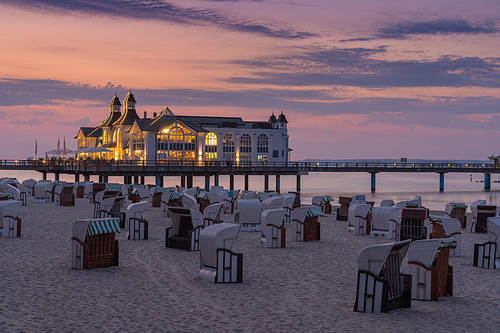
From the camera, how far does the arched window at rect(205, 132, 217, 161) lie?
75938 mm

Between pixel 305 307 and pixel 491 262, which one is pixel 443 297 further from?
pixel 491 262

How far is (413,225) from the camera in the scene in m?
19.4

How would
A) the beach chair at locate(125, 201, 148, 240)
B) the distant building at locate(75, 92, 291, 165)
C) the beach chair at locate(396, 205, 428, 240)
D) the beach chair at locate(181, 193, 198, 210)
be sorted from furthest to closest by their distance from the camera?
the distant building at locate(75, 92, 291, 165), the beach chair at locate(181, 193, 198, 210), the beach chair at locate(396, 205, 428, 240), the beach chair at locate(125, 201, 148, 240)

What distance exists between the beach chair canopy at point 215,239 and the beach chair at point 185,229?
388cm


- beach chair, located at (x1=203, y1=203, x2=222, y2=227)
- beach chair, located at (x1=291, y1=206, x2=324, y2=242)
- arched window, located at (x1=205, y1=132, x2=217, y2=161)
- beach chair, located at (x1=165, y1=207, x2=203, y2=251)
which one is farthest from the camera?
arched window, located at (x1=205, y1=132, x2=217, y2=161)

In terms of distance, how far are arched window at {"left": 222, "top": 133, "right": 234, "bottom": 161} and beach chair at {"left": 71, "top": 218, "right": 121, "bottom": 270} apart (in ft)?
211

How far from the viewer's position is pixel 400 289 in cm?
964

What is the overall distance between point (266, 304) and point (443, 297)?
3611 mm

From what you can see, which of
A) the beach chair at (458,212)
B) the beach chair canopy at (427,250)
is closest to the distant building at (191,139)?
the beach chair at (458,212)

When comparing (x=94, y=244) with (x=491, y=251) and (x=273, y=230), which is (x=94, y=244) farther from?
(x=491, y=251)

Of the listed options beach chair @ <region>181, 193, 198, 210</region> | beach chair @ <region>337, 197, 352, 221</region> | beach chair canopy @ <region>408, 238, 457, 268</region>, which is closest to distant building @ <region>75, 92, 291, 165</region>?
beach chair @ <region>337, 197, 352, 221</region>

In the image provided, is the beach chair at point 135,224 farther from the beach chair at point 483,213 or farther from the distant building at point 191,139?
the distant building at point 191,139

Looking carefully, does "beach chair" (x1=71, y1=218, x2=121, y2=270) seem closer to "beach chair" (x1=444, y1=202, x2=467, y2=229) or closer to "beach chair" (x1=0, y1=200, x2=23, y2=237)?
"beach chair" (x1=0, y1=200, x2=23, y2=237)

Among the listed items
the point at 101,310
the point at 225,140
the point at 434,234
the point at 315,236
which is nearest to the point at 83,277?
the point at 101,310
